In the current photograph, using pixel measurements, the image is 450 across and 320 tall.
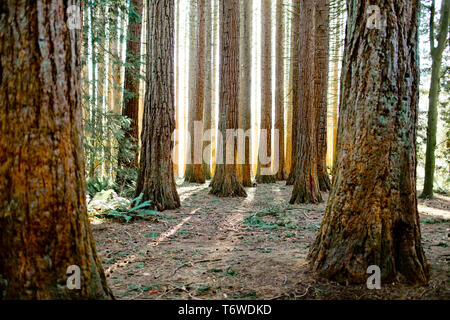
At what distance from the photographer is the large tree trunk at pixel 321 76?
10.7 m

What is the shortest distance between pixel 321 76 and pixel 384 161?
8.95 meters

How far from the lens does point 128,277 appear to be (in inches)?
141

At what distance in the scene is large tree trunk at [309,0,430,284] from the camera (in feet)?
9.66

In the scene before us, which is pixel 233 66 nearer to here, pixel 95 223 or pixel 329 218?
pixel 95 223

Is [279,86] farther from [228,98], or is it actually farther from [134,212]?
[134,212]

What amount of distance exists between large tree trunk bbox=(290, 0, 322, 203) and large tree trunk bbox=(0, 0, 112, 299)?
745cm

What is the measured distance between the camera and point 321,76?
36.6 ft

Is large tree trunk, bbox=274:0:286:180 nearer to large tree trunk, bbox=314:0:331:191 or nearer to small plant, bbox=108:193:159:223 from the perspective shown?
large tree trunk, bbox=314:0:331:191

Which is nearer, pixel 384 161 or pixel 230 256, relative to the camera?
pixel 384 161

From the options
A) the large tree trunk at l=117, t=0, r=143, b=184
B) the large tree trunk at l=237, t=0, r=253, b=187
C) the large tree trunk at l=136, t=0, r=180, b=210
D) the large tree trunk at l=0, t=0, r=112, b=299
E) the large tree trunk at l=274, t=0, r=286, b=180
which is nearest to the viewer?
the large tree trunk at l=0, t=0, r=112, b=299

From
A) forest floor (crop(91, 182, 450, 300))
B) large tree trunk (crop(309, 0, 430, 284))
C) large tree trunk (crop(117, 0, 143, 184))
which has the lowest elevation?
forest floor (crop(91, 182, 450, 300))

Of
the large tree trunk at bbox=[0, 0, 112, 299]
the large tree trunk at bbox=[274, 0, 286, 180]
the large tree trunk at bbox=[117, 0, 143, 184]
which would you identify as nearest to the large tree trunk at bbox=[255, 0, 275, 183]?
the large tree trunk at bbox=[274, 0, 286, 180]

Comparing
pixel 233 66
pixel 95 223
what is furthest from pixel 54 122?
pixel 233 66

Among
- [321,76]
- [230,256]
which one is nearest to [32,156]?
[230,256]
